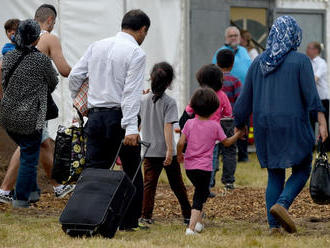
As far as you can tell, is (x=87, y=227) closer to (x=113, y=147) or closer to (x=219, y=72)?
(x=113, y=147)

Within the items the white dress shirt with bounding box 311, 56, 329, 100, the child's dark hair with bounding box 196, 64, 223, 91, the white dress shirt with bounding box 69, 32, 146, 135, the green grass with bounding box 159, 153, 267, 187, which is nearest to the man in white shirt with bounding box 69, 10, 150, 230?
the white dress shirt with bounding box 69, 32, 146, 135

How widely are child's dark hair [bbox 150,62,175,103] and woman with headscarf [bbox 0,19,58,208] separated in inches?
43.8

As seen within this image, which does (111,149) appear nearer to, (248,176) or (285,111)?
(285,111)

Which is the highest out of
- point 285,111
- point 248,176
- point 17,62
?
point 17,62

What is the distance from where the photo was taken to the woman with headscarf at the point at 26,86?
876cm

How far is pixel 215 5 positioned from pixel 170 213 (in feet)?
22.8

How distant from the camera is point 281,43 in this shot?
296 inches

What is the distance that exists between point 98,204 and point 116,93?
0.99 meters

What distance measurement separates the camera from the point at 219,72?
9141 millimetres

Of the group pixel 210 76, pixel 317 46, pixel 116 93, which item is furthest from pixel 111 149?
pixel 317 46

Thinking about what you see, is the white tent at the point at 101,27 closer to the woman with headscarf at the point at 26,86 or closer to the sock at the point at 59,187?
the sock at the point at 59,187

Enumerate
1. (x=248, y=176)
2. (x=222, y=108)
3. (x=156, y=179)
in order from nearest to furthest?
(x=156, y=179) < (x=222, y=108) < (x=248, y=176)

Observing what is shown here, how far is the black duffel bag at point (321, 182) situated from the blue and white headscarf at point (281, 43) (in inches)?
31.3

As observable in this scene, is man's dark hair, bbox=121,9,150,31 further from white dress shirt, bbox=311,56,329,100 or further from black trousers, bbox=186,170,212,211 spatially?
white dress shirt, bbox=311,56,329,100
